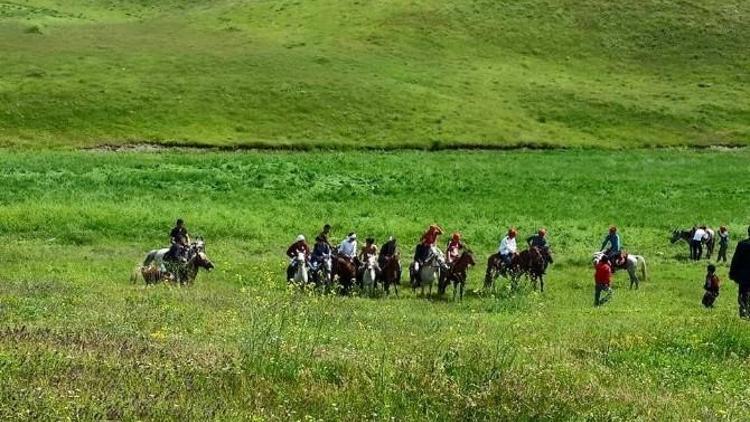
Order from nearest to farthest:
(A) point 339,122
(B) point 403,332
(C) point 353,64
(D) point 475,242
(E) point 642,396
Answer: (E) point 642,396 < (B) point 403,332 < (D) point 475,242 < (A) point 339,122 < (C) point 353,64

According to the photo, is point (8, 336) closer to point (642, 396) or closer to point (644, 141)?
point (642, 396)

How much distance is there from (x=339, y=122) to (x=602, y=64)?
A: 33.5 m

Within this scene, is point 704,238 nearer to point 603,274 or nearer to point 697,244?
point 697,244

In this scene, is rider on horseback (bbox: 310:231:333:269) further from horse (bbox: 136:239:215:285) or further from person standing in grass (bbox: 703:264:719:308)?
person standing in grass (bbox: 703:264:719:308)

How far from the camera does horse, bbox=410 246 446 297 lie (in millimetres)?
27984

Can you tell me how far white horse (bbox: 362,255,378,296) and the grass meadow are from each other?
1.39 metres

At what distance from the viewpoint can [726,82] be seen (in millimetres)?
83750

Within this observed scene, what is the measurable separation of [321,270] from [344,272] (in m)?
0.89

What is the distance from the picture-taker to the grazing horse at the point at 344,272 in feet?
91.1

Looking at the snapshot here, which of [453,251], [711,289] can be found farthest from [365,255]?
[711,289]

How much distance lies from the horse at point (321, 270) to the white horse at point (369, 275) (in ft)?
3.47

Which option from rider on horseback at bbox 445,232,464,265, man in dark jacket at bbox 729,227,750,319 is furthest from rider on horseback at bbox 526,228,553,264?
man in dark jacket at bbox 729,227,750,319

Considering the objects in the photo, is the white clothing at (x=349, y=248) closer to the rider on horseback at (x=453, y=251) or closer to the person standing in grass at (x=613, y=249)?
the rider on horseback at (x=453, y=251)

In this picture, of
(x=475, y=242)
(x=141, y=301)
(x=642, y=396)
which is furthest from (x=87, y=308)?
(x=475, y=242)
